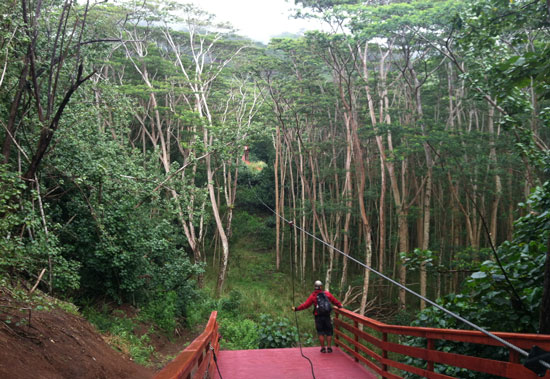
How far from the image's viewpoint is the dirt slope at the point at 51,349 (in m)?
4.84

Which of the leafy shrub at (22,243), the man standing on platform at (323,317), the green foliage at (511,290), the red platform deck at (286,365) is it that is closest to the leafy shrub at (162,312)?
the leafy shrub at (22,243)

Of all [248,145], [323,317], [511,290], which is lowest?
[323,317]

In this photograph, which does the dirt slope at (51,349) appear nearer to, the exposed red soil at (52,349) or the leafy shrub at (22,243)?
the exposed red soil at (52,349)

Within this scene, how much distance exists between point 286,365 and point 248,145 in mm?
12321

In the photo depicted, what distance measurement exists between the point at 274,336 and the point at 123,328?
3240 millimetres

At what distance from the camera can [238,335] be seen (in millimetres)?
12648

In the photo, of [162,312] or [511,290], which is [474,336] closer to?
[511,290]

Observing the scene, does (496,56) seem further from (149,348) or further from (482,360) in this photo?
(149,348)

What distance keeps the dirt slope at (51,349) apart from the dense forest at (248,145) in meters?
0.55

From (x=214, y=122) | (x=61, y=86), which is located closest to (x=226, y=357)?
(x=61, y=86)

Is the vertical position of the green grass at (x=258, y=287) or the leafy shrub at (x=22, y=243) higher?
the leafy shrub at (x=22, y=243)

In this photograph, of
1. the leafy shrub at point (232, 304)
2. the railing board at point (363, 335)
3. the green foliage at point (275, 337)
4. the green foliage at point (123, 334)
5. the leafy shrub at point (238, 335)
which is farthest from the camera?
the leafy shrub at point (232, 304)

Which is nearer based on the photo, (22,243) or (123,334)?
(22,243)

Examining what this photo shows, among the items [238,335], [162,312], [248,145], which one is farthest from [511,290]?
[248,145]
